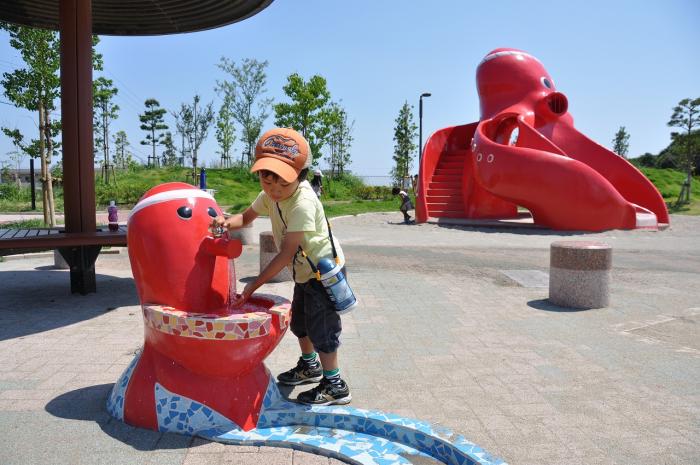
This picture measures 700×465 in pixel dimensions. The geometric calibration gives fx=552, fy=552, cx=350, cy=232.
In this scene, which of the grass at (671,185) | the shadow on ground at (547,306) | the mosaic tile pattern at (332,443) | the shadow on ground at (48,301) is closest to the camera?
the mosaic tile pattern at (332,443)

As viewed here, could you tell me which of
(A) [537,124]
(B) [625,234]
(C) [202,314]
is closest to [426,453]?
(C) [202,314]

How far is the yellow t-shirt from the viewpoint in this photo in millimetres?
2935

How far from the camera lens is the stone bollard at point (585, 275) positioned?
243 inches

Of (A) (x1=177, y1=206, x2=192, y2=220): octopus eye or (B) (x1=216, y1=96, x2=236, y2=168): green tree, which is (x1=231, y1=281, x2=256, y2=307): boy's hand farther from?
(B) (x1=216, y1=96, x2=236, y2=168): green tree

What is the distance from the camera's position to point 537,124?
18109 millimetres

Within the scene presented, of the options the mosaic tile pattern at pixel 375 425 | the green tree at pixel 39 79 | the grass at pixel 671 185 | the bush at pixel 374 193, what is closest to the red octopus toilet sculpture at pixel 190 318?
the mosaic tile pattern at pixel 375 425

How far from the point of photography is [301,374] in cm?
365

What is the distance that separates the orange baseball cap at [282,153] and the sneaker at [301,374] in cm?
139

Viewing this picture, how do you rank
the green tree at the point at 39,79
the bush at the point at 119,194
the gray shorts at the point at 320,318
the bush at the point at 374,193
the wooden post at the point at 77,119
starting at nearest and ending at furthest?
the gray shorts at the point at 320,318
the wooden post at the point at 77,119
the green tree at the point at 39,79
the bush at the point at 119,194
the bush at the point at 374,193

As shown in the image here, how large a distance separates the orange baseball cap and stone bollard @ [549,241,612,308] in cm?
435

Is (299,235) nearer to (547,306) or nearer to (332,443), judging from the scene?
(332,443)

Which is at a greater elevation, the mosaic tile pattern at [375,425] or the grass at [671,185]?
the grass at [671,185]

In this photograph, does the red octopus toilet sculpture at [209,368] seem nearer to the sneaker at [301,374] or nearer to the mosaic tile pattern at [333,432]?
the mosaic tile pattern at [333,432]

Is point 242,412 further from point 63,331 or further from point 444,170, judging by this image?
point 444,170
